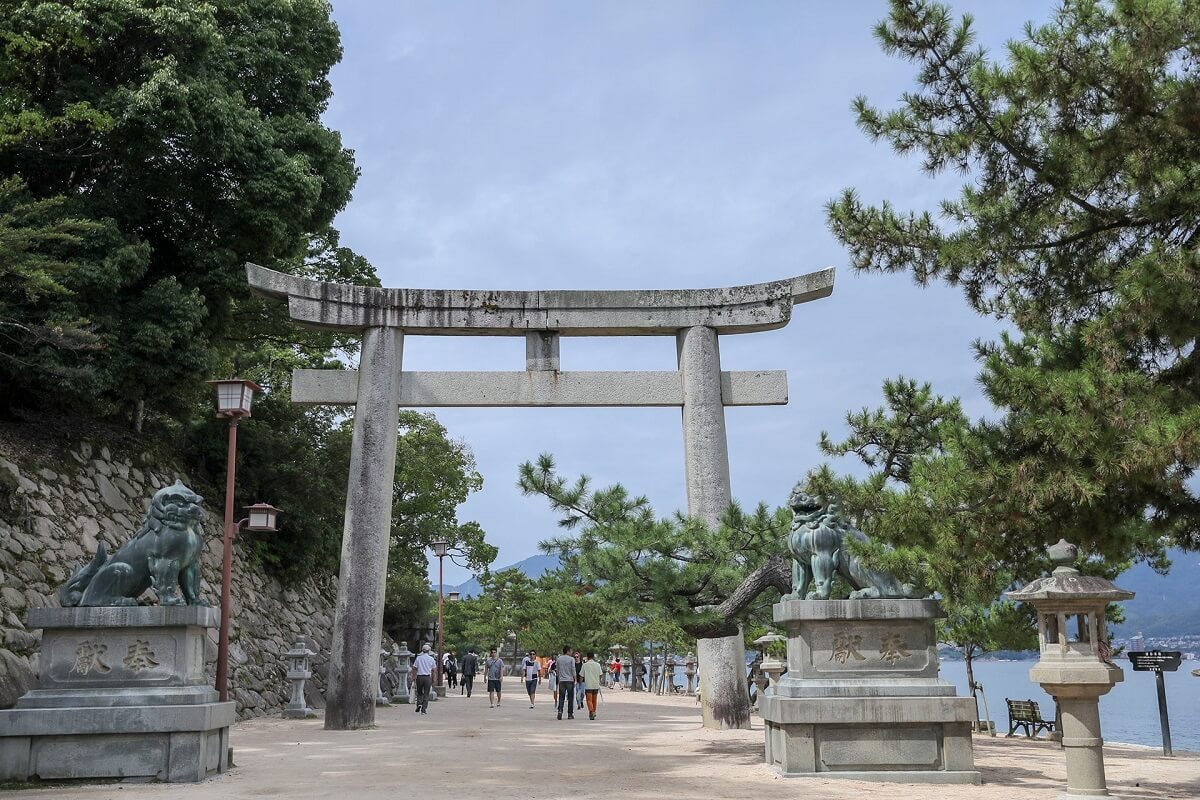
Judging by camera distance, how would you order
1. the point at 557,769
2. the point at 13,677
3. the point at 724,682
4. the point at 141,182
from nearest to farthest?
the point at 557,769 → the point at 13,677 → the point at 724,682 → the point at 141,182

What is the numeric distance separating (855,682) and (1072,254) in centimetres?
413

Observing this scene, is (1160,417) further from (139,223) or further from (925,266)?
(139,223)

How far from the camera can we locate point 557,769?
8.89 metres

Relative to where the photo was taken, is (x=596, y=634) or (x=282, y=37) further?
(x=596, y=634)

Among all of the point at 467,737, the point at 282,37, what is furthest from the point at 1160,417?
the point at 282,37

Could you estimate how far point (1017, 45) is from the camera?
649 cm

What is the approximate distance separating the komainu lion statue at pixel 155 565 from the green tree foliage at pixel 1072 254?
6.34 m

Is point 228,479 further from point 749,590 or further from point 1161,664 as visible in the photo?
point 1161,664

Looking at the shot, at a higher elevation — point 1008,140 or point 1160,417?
point 1008,140

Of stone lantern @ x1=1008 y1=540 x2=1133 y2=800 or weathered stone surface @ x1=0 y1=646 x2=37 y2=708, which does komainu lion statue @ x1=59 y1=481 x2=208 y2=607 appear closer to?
weathered stone surface @ x1=0 y1=646 x2=37 y2=708

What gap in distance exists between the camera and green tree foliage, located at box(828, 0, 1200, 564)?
19.8 feet

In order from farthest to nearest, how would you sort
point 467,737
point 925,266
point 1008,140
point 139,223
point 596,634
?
point 596,634, point 139,223, point 467,737, point 925,266, point 1008,140

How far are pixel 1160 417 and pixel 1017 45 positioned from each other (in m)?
2.72

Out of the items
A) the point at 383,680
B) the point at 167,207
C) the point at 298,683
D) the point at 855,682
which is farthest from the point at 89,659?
the point at 383,680
